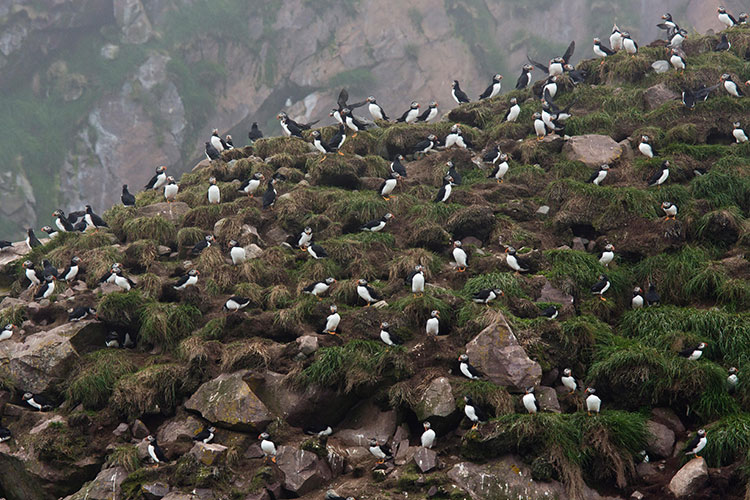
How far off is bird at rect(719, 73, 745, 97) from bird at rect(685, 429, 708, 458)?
11.1 m

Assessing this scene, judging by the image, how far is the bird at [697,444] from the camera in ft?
27.7

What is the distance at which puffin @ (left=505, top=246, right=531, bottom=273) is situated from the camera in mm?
12312

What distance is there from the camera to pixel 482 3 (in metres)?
47.1

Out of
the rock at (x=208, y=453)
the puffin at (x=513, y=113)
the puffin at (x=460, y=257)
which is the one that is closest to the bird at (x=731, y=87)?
the puffin at (x=513, y=113)

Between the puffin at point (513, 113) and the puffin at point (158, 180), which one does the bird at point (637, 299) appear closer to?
the puffin at point (513, 113)

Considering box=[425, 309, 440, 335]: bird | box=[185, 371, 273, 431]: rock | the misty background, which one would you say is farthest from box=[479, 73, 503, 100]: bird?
the misty background

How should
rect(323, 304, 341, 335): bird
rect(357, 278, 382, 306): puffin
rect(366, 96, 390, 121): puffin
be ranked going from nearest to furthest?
1. rect(323, 304, 341, 335): bird
2. rect(357, 278, 382, 306): puffin
3. rect(366, 96, 390, 121): puffin

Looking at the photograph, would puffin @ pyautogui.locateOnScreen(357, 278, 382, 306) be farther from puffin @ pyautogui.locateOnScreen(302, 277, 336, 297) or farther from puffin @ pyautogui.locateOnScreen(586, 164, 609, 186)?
puffin @ pyautogui.locateOnScreen(586, 164, 609, 186)

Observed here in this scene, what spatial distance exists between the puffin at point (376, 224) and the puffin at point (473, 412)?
572cm

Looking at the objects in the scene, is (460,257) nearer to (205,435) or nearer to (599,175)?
(599,175)

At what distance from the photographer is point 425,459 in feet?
28.8

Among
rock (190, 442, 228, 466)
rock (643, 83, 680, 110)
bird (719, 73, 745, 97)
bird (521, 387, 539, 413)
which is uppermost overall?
rock (190, 442, 228, 466)

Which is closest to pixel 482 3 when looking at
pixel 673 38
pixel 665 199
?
pixel 673 38

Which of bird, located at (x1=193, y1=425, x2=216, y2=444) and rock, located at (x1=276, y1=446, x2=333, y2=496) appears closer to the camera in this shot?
rock, located at (x1=276, y1=446, x2=333, y2=496)
